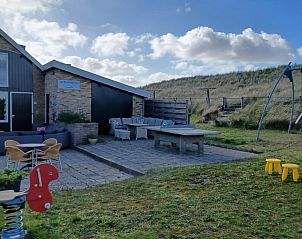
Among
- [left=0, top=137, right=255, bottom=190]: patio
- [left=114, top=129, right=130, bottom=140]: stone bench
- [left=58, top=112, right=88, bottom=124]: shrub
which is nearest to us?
[left=0, top=137, right=255, bottom=190]: patio

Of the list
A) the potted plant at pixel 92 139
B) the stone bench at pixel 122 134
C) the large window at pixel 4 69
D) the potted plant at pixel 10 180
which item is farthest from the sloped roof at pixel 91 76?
the potted plant at pixel 10 180

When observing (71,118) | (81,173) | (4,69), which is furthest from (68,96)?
(81,173)

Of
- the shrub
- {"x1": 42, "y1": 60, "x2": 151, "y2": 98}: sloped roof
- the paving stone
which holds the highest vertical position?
{"x1": 42, "y1": 60, "x2": 151, "y2": 98}: sloped roof

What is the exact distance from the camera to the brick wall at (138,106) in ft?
51.9

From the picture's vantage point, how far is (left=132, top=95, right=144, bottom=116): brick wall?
15.8 meters

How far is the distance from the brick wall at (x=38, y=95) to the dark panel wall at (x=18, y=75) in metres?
0.21

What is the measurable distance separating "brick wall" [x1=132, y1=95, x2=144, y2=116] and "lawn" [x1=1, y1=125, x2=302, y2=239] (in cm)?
907

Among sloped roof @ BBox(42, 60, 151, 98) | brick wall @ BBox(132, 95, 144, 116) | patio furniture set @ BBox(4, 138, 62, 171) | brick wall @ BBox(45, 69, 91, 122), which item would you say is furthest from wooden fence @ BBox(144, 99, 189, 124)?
patio furniture set @ BBox(4, 138, 62, 171)

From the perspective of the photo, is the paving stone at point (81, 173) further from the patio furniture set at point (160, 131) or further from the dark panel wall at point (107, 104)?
the dark panel wall at point (107, 104)

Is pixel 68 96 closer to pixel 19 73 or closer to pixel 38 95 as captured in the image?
pixel 38 95

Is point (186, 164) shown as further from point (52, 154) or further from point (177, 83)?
point (177, 83)

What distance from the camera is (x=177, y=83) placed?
45562mm

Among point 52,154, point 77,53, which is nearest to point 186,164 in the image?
point 52,154

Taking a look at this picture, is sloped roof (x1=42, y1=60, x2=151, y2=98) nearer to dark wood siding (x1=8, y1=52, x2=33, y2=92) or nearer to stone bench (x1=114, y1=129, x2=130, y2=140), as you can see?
dark wood siding (x1=8, y1=52, x2=33, y2=92)
